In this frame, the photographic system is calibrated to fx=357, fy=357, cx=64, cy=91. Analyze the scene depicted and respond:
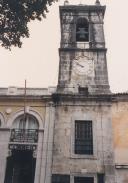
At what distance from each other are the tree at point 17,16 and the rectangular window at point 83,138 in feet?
23.1

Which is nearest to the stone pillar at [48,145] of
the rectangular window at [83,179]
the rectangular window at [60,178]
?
the rectangular window at [60,178]

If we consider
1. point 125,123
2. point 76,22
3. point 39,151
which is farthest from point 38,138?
point 76,22

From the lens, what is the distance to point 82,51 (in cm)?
2589

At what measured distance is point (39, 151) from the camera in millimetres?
21438

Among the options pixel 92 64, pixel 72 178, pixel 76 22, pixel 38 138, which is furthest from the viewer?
pixel 76 22

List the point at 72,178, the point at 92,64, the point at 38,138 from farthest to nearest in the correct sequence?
the point at 92,64
the point at 38,138
the point at 72,178

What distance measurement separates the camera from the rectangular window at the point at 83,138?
2153 centimetres

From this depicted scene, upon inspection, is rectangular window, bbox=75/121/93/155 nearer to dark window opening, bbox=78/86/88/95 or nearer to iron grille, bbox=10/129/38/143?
dark window opening, bbox=78/86/88/95

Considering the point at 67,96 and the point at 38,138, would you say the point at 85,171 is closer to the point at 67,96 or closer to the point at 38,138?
the point at 38,138

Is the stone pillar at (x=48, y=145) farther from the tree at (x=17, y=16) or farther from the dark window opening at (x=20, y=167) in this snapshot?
the tree at (x=17, y=16)

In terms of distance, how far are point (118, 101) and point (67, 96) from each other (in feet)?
10.8

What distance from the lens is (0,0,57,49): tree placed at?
17141 mm

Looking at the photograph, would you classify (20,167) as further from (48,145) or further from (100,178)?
(100,178)

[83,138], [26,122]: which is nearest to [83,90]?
[83,138]
